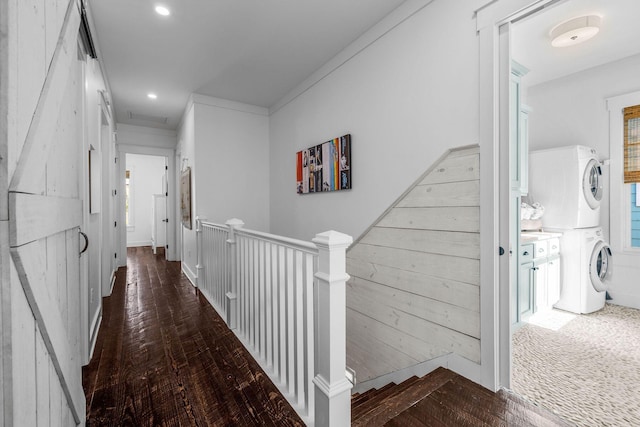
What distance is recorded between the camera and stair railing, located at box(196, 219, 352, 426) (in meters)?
1.24

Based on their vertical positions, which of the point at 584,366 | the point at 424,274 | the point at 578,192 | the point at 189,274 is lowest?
the point at 584,366

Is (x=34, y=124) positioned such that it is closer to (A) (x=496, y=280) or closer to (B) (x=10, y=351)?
(B) (x=10, y=351)

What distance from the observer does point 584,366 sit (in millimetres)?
2148

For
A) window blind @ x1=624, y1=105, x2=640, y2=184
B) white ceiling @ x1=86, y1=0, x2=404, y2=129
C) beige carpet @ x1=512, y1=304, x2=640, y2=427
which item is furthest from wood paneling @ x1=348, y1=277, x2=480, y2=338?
window blind @ x1=624, y1=105, x2=640, y2=184

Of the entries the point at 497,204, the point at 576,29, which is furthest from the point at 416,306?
the point at 576,29

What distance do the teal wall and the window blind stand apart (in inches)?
5.4

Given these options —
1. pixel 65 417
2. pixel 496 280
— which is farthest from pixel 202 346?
pixel 496 280

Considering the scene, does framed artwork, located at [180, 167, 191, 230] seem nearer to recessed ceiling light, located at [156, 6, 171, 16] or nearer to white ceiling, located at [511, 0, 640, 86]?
recessed ceiling light, located at [156, 6, 171, 16]

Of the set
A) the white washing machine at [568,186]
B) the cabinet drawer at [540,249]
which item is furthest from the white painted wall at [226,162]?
the white washing machine at [568,186]

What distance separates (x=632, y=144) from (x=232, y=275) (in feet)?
14.7

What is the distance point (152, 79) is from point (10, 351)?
3.74 metres

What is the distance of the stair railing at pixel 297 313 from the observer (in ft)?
4.06

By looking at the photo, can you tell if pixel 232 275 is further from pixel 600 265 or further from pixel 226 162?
pixel 600 265

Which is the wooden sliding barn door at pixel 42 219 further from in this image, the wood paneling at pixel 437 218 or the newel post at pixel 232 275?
the wood paneling at pixel 437 218
